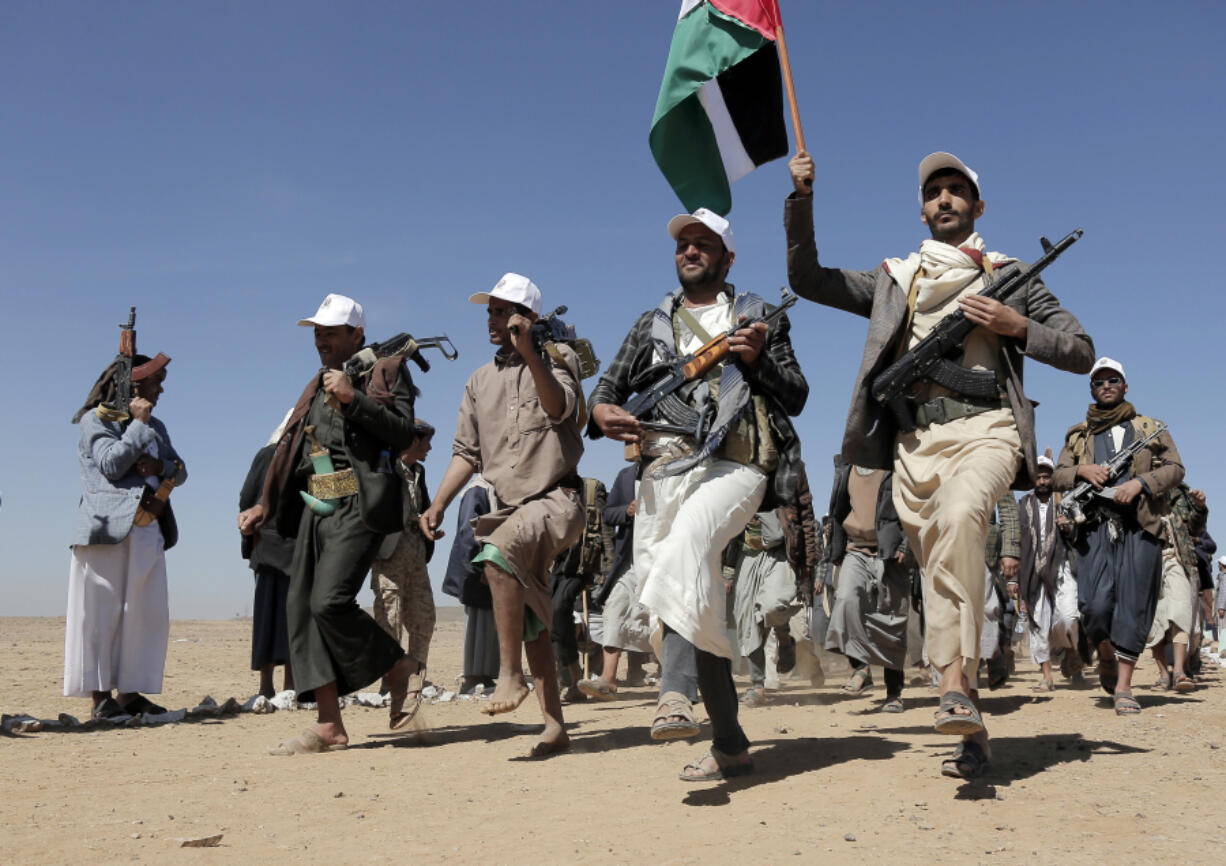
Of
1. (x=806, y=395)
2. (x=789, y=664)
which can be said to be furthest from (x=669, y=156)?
(x=789, y=664)

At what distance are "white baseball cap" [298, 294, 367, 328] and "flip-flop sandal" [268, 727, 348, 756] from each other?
2.49 metres

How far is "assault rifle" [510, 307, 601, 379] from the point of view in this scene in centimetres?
612

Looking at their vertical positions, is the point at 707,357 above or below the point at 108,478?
above

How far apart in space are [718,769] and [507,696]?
1.25 metres

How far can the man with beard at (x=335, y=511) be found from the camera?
6.45 meters

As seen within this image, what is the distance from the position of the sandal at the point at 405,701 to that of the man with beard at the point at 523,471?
121 centimetres

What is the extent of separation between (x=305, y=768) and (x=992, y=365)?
402 cm

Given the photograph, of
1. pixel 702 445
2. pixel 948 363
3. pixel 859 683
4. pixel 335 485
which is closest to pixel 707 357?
pixel 702 445

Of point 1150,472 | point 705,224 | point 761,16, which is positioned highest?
point 761,16

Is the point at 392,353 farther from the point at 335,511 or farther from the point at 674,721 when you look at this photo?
the point at 674,721

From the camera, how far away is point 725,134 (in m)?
6.08

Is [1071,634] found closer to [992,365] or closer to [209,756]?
[992,365]

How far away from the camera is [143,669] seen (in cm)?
835

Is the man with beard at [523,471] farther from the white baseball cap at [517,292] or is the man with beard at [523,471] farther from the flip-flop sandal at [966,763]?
the flip-flop sandal at [966,763]
